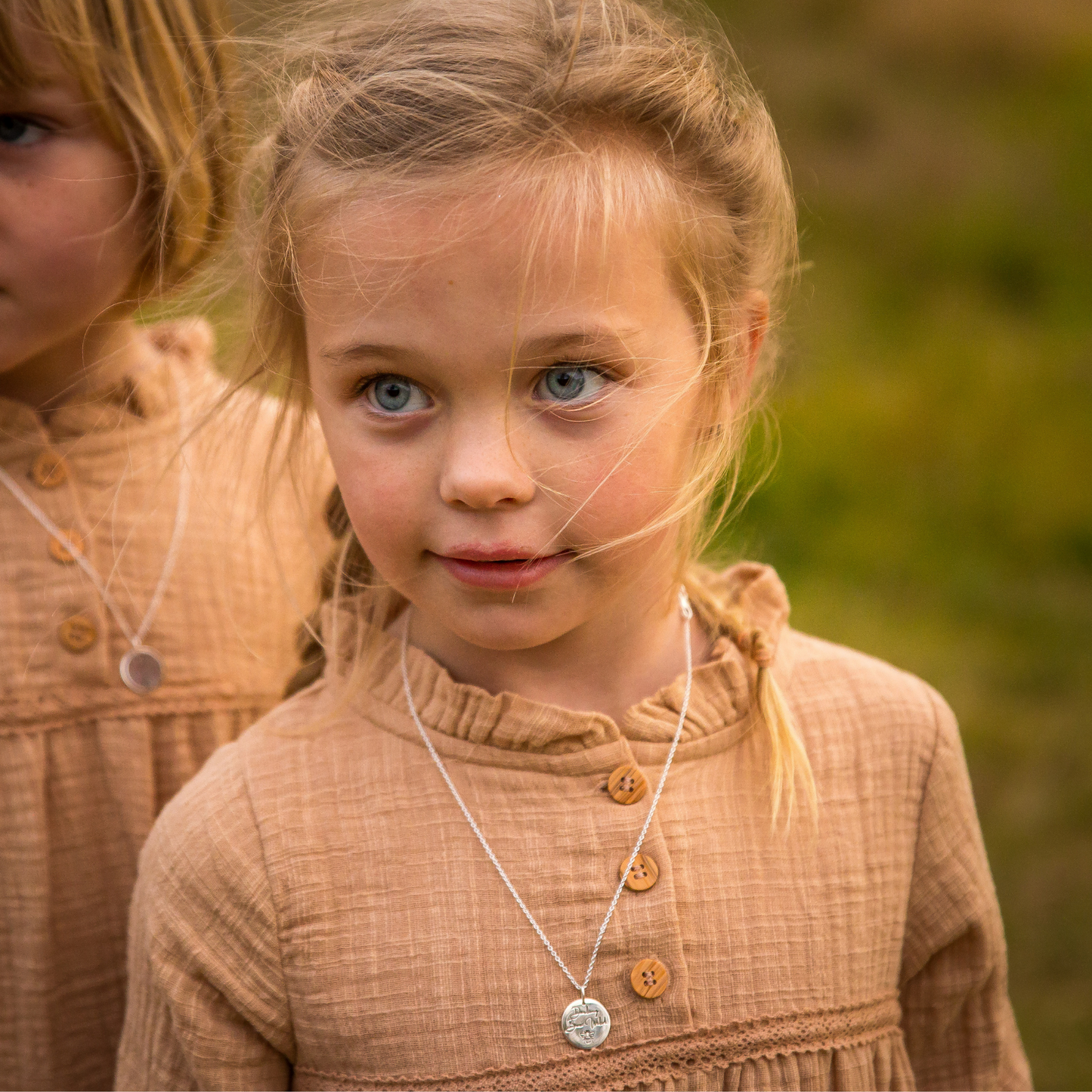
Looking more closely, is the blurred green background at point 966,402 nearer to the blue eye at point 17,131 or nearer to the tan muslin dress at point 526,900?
the tan muslin dress at point 526,900

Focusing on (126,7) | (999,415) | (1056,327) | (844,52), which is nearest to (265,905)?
(126,7)

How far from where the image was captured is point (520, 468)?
49.2 inches

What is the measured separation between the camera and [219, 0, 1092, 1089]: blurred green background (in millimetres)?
3123

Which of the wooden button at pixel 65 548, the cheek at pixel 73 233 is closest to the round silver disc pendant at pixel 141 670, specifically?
the wooden button at pixel 65 548

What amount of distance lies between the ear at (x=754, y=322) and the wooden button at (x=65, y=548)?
0.93 m

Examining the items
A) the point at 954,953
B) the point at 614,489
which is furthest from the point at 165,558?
the point at 954,953

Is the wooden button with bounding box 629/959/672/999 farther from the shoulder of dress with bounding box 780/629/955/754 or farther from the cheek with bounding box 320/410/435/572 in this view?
the cheek with bounding box 320/410/435/572

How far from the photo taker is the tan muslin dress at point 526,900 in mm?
1374

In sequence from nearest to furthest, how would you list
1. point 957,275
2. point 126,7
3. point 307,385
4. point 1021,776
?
point 307,385 < point 126,7 < point 1021,776 < point 957,275

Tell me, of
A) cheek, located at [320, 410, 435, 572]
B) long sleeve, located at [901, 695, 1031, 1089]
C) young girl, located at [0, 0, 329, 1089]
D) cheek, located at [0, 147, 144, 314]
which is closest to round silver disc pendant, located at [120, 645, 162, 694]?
young girl, located at [0, 0, 329, 1089]

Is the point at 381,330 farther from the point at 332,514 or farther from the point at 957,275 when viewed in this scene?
the point at 957,275

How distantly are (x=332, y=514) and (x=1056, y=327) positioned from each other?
337cm

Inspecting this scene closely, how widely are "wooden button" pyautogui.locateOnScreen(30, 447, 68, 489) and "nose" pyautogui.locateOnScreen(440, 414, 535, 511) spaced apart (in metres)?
0.75

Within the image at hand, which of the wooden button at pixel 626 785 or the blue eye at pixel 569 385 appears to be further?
the wooden button at pixel 626 785
